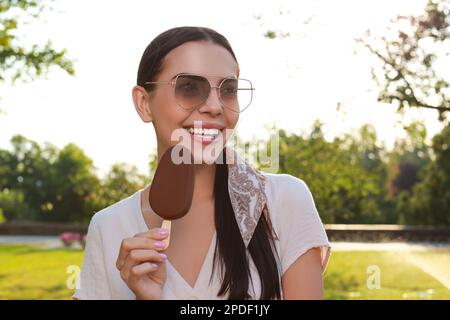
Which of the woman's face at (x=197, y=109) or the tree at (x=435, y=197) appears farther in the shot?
the tree at (x=435, y=197)

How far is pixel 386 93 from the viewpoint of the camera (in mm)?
8367

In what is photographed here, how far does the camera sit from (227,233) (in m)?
2.21

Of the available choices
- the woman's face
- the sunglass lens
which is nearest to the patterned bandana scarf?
the woman's face

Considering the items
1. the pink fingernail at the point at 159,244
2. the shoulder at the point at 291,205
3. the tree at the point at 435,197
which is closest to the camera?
the pink fingernail at the point at 159,244

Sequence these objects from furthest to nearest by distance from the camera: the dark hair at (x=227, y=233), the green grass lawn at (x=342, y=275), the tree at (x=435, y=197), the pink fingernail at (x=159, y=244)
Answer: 1. the tree at (x=435, y=197)
2. the green grass lawn at (x=342, y=275)
3. the dark hair at (x=227, y=233)
4. the pink fingernail at (x=159, y=244)

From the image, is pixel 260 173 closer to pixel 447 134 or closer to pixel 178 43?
pixel 178 43

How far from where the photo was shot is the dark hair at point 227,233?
2109 mm

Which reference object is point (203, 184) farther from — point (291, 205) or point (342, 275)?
point (342, 275)

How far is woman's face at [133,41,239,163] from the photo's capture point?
7.11ft

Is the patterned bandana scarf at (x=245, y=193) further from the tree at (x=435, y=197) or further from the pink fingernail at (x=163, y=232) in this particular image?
the tree at (x=435, y=197)

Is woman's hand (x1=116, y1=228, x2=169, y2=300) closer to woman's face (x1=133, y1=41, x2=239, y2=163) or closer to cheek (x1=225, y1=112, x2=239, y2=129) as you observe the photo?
woman's face (x1=133, y1=41, x2=239, y2=163)

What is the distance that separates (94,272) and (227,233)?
1.66 feet

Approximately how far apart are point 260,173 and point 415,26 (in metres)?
6.96

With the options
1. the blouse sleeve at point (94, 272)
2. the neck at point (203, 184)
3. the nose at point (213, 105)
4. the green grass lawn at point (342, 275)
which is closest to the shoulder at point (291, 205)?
the neck at point (203, 184)
